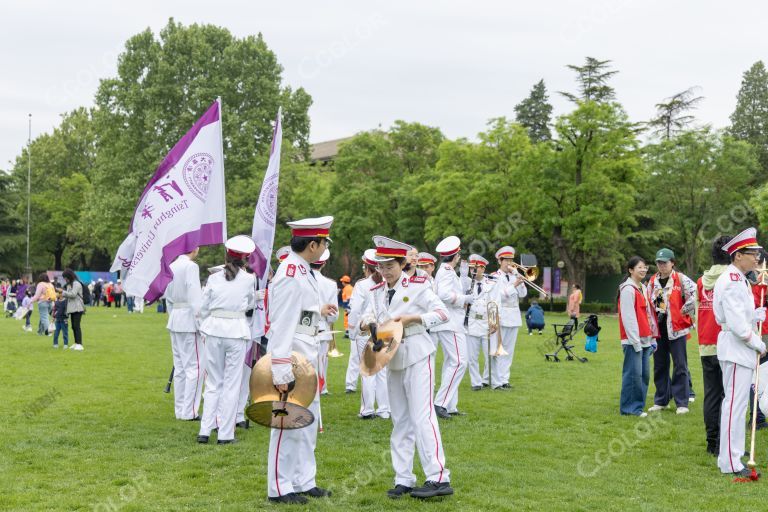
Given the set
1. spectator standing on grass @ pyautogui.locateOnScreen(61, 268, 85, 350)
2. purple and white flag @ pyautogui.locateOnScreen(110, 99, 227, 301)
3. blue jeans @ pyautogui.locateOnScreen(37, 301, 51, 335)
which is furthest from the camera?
blue jeans @ pyautogui.locateOnScreen(37, 301, 51, 335)

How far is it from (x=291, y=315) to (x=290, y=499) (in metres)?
1.61

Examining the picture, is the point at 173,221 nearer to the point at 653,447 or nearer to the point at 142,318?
the point at 653,447

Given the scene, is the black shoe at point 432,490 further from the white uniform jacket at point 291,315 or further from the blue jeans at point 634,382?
the blue jeans at point 634,382

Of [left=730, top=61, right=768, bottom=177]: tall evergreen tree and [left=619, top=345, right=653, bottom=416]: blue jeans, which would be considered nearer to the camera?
[left=619, top=345, right=653, bottom=416]: blue jeans

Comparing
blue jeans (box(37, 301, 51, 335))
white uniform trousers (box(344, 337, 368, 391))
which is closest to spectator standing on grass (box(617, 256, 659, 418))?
white uniform trousers (box(344, 337, 368, 391))

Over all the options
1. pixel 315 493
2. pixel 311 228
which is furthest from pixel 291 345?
pixel 315 493

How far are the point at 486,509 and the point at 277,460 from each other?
1.82 metres

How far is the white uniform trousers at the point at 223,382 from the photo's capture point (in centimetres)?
903

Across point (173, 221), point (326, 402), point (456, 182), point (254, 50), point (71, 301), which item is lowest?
point (326, 402)

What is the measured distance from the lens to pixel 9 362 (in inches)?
688

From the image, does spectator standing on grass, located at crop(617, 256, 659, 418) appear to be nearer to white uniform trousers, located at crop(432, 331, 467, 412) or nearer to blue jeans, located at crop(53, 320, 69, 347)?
white uniform trousers, located at crop(432, 331, 467, 412)

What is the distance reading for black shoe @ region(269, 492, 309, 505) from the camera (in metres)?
6.67

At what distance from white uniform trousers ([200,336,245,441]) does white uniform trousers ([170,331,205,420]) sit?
4.89ft

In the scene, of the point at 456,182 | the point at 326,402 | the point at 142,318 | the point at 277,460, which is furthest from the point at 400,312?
the point at 456,182
